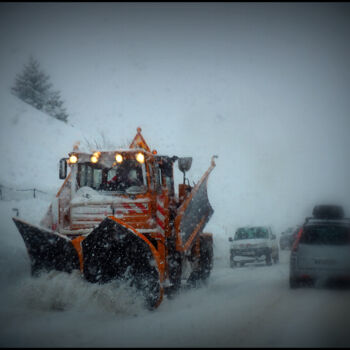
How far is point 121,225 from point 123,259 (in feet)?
2.14

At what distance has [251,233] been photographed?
63.7 ft

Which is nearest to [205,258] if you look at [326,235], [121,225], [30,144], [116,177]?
[326,235]

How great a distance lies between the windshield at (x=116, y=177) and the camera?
865 centimetres

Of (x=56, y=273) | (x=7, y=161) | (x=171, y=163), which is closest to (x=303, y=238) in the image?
(x=171, y=163)

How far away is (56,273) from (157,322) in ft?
6.94

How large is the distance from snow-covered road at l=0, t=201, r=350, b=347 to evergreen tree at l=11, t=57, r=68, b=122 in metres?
44.3

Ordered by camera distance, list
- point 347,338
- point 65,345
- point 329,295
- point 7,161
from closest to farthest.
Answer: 1. point 65,345
2. point 347,338
3. point 329,295
4. point 7,161

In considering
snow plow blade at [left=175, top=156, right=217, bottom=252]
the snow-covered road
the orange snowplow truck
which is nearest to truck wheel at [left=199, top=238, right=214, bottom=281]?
snow plow blade at [left=175, top=156, right=217, bottom=252]

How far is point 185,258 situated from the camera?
31.0 ft

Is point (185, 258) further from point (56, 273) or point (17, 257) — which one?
point (17, 257)

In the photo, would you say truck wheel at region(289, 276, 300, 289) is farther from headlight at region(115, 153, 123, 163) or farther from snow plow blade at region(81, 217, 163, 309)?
headlight at region(115, 153, 123, 163)

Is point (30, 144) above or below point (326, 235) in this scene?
above

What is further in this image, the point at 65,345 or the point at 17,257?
the point at 17,257

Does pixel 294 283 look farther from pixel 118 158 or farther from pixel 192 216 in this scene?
pixel 118 158
